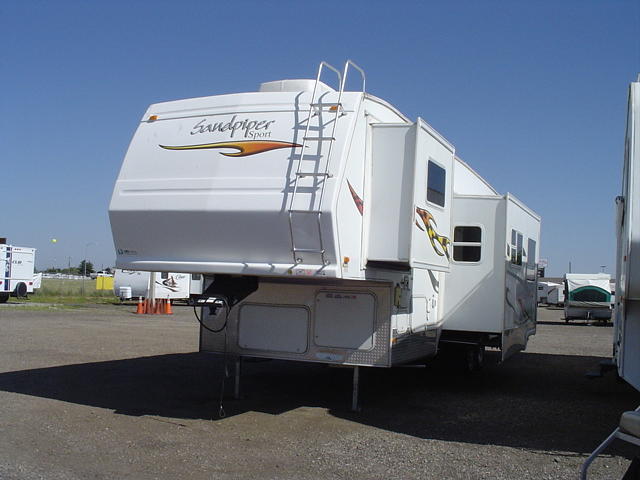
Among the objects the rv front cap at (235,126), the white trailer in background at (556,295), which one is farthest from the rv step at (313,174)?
the white trailer in background at (556,295)

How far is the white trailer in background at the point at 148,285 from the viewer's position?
31.8m

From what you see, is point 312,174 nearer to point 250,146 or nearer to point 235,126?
point 250,146

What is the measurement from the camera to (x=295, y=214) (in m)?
7.25

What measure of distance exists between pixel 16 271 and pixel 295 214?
2792 centimetres

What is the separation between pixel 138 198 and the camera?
8.10m

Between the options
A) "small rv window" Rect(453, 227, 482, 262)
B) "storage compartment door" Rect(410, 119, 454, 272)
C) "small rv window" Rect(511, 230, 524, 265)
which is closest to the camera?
"storage compartment door" Rect(410, 119, 454, 272)

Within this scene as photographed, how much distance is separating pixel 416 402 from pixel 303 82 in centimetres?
448

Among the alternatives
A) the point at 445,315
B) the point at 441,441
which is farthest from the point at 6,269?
the point at 441,441

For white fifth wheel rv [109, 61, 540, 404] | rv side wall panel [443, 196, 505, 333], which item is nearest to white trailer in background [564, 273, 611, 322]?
rv side wall panel [443, 196, 505, 333]

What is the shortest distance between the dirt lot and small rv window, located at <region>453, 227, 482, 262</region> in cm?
198

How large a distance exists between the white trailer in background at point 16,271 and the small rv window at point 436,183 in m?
26.5

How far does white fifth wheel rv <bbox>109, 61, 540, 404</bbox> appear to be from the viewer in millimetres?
7375

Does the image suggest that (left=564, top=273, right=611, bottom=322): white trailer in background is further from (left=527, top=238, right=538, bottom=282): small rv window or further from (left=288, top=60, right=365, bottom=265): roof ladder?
(left=288, top=60, right=365, bottom=265): roof ladder

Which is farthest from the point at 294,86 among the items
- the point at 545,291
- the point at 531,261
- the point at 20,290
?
the point at 545,291
